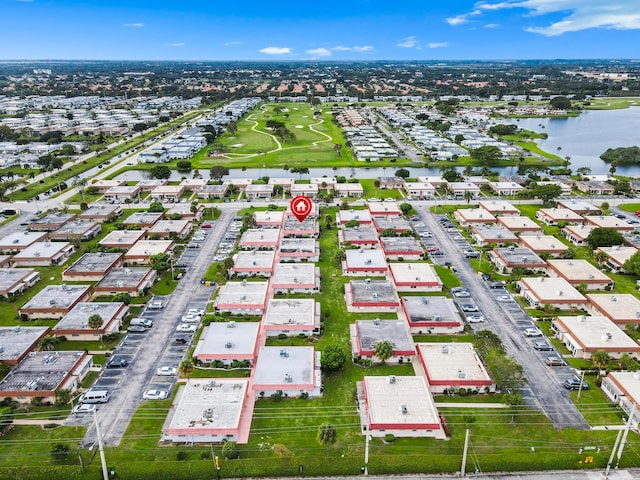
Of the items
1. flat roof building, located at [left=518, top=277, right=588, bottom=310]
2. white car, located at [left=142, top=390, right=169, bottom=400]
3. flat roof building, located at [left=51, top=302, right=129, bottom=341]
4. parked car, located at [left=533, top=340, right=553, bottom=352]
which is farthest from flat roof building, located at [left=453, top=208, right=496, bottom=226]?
white car, located at [left=142, top=390, right=169, bottom=400]

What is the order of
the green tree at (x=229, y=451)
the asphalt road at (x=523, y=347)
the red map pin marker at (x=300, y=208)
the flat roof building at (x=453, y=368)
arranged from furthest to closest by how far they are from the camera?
the red map pin marker at (x=300, y=208) → the flat roof building at (x=453, y=368) → the asphalt road at (x=523, y=347) → the green tree at (x=229, y=451)

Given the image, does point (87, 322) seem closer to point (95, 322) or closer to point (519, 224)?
point (95, 322)

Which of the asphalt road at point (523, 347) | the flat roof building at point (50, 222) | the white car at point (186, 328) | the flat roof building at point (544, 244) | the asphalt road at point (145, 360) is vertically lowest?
the asphalt road at point (145, 360)

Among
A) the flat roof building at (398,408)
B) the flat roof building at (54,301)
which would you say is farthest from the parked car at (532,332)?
the flat roof building at (54,301)

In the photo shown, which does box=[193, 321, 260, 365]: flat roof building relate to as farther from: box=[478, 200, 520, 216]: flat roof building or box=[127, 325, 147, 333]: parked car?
box=[478, 200, 520, 216]: flat roof building

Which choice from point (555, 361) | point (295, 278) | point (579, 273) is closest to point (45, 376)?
point (295, 278)

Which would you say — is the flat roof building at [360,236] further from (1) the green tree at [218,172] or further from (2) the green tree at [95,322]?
(1) the green tree at [218,172]

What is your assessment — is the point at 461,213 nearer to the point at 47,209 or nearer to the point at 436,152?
the point at 436,152
